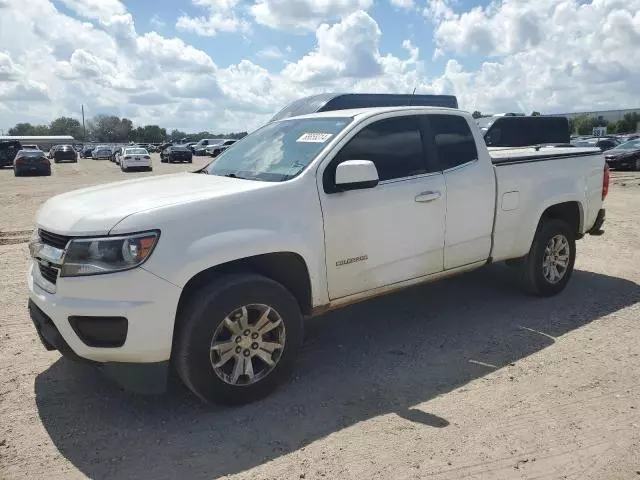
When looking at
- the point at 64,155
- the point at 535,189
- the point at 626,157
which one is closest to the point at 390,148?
the point at 535,189

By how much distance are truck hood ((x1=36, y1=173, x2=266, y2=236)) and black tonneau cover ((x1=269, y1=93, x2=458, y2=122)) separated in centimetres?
615

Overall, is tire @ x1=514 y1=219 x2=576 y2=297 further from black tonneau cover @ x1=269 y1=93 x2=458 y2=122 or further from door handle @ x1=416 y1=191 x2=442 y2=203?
black tonneau cover @ x1=269 y1=93 x2=458 y2=122

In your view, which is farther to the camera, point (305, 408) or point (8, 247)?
point (8, 247)

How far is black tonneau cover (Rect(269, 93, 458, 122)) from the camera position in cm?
1026

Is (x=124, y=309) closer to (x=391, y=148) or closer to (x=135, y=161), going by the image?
(x=391, y=148)

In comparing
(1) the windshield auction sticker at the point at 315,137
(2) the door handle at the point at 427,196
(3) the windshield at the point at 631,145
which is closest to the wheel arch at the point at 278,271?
(1) the windshield auction sticker at the point at 315,137

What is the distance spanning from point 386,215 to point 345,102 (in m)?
6.97

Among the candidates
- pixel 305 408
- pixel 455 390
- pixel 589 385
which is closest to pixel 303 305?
pixel 305 408

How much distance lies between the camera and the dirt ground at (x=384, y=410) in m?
2.89

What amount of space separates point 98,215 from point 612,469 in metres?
3.08

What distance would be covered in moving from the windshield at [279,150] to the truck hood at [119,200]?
0.67 ft

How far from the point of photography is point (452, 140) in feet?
15.2

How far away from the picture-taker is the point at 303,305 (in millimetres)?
3801

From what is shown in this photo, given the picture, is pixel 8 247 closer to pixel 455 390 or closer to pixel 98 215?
pixel 98 215
